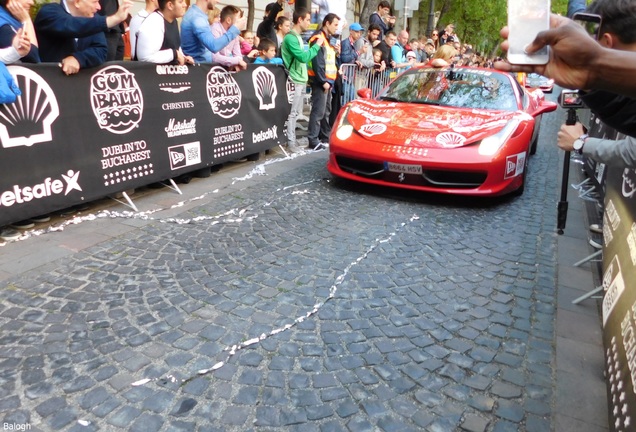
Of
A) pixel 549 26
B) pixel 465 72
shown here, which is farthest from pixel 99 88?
pixel 465 72

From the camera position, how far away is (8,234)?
13.6ft

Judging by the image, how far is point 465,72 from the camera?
7051 mm

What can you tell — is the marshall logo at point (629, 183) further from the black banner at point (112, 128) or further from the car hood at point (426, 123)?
the black banner at point (112, 128)

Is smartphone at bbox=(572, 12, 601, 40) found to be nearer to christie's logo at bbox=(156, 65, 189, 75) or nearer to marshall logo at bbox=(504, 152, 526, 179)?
marshall logo at bbox=(504, 152, 526, 179)

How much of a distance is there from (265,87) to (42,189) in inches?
151

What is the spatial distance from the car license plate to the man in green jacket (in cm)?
306

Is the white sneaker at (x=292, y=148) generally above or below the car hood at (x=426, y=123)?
below

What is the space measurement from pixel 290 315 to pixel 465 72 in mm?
5282

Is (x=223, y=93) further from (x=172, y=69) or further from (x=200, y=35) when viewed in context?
(x=172, y=69)

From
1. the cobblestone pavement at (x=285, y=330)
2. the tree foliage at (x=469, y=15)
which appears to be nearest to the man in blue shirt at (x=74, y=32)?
the cobblestone pavement at (x=285, y=330)

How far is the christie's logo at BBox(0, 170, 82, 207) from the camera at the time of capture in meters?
3.96

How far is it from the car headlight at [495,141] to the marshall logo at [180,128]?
10.7 feet

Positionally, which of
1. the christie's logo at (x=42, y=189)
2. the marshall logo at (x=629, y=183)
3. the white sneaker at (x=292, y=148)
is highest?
the marshall logo at (x=629, y=183)

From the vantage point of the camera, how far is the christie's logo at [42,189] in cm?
396
